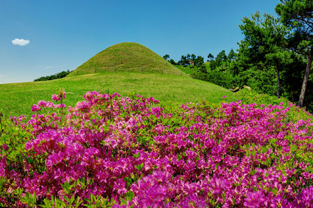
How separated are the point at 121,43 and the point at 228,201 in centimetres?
7501

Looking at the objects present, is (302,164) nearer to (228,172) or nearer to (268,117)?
(228,172)

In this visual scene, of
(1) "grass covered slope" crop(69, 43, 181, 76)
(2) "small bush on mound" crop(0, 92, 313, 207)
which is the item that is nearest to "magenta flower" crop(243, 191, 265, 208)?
(2) "small bush on mound" crop(0, 92, 313, 207)

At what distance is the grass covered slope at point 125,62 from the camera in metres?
50.8

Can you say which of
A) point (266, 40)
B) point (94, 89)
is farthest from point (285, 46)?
point (94, 89)

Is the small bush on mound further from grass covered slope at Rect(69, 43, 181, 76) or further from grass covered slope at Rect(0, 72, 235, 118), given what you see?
grass covered slope at Rect(69, 43, 181, 76)

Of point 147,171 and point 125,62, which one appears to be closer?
point 147,171

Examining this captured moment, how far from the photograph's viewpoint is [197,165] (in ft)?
8.20

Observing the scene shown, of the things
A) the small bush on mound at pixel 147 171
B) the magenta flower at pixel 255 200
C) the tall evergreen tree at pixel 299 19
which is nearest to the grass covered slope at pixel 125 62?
the tall evergreen tree at pixel 299 19

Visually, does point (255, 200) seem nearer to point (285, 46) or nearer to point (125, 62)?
point (285, 46)

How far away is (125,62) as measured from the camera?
54781 millimetres

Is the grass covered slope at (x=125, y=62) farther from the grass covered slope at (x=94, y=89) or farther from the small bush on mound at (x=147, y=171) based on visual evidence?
the small bush on mound at (x=147, y=171)

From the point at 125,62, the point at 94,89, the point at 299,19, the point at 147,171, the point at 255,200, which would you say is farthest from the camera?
the point at 125,62

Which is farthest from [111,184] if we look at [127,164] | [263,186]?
[263,186]

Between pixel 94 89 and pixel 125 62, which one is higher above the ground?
pixel 125 62
